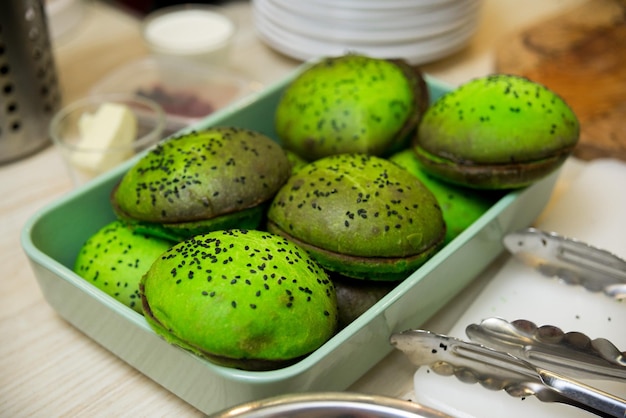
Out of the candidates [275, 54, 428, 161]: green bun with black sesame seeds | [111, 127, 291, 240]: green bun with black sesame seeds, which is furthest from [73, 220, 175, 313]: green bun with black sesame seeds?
[275, 54, 428, 161]: green bun with black sesame seeds

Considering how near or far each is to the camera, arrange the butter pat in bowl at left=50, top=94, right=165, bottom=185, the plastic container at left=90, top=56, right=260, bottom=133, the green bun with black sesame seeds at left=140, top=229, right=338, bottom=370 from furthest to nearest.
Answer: the plastic container at left=90, top=56, right=260, bottom=133 < the butter pat in bowl at left=50, top=94, right=165, bottom=185 < the green bun with black sesame seeds at left=140, top=229, right=338, bottom=370

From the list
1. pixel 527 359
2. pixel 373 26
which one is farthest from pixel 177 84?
pixel 527 359

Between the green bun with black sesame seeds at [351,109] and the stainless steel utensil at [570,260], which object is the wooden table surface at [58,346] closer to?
the stainless steel utensil at [570,260]

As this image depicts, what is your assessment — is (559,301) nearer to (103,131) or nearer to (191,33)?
(103,131)

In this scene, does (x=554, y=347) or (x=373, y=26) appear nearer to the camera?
(x=554, y=347)

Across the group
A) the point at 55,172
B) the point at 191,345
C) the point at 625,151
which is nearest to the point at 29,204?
the point at 55,172

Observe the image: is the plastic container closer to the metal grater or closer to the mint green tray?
the metal grater
